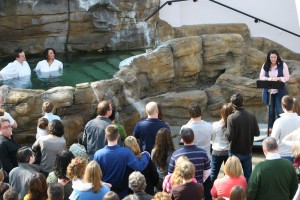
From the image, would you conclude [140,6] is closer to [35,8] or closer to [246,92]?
[35,8]

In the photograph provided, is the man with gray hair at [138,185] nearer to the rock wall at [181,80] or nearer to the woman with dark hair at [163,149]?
the woman with dark hair at [163,149]

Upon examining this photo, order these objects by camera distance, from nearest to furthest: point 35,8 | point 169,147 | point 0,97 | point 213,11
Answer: point 169,147 → point 0,97 → point 35,8 → point 213,11

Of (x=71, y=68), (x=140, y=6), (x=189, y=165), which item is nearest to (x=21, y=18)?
(x=71, y=68)

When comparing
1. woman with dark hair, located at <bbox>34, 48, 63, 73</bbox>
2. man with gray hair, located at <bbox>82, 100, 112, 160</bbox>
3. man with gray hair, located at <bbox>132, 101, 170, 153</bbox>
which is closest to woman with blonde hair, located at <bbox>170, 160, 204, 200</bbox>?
man with gray hair, located at <bbox>132, 101, 170, 153</bbox>

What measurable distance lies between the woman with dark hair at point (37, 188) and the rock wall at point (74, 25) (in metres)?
6.93

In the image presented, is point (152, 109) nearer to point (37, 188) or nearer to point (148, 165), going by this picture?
point (148, 165)

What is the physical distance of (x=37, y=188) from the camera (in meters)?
4.81

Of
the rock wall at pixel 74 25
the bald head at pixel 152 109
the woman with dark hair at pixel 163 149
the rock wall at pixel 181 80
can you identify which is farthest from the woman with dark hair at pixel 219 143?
the rock wall at pixel 74 25

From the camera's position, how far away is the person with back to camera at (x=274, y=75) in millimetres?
8656

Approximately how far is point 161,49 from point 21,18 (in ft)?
9.59

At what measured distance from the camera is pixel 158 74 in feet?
34.7

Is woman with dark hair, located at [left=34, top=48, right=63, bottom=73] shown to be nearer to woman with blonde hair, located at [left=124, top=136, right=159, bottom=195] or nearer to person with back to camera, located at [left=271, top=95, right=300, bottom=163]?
woman with blonde hair, located at [left=124, top=136, right=159, bottom=195]

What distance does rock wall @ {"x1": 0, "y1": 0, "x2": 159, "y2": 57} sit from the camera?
11.2 metres

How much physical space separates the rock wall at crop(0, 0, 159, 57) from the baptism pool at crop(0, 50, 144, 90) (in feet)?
0.76
